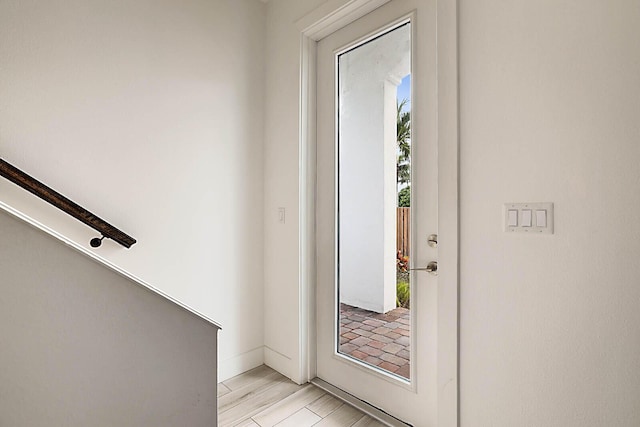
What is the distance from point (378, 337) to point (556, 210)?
1.08 m

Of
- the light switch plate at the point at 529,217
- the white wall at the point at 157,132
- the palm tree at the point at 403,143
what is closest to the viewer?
the light switch plate at the point at 529,217

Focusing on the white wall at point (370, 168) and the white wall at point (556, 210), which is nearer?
the white wall at point (556, 210)

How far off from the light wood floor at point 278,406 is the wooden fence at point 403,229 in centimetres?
89

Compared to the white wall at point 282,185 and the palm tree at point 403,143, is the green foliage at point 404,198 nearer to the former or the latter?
the palm tree at point 403,143

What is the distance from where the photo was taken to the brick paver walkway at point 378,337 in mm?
1700

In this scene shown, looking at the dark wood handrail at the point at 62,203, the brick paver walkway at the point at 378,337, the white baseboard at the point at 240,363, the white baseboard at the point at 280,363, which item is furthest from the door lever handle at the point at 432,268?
the dark wood handrail at the point at 62,203

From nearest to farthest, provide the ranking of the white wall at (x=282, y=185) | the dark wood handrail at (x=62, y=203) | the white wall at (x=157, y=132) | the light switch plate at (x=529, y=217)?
the light switch plate at (x=529, y=217) < the dark wood handrail at (x=62, y=203) < the white wall at (x=157, y=132) < the white wall at (x=282, y=185)

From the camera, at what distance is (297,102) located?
2113 millimetres

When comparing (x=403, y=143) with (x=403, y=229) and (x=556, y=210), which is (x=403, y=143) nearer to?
(x=403, y=229)

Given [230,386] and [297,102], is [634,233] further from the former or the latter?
[230,386]

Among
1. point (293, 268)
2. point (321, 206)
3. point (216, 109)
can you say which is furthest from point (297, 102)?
point (293, 268)

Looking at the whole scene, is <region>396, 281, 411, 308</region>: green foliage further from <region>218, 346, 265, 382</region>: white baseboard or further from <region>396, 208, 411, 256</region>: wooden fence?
<region>218, 346, 265, 382</region>: white baseboard

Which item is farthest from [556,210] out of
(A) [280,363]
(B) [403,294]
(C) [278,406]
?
(A) [280,363]

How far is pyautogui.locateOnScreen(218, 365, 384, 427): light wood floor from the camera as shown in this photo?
1.71 m
